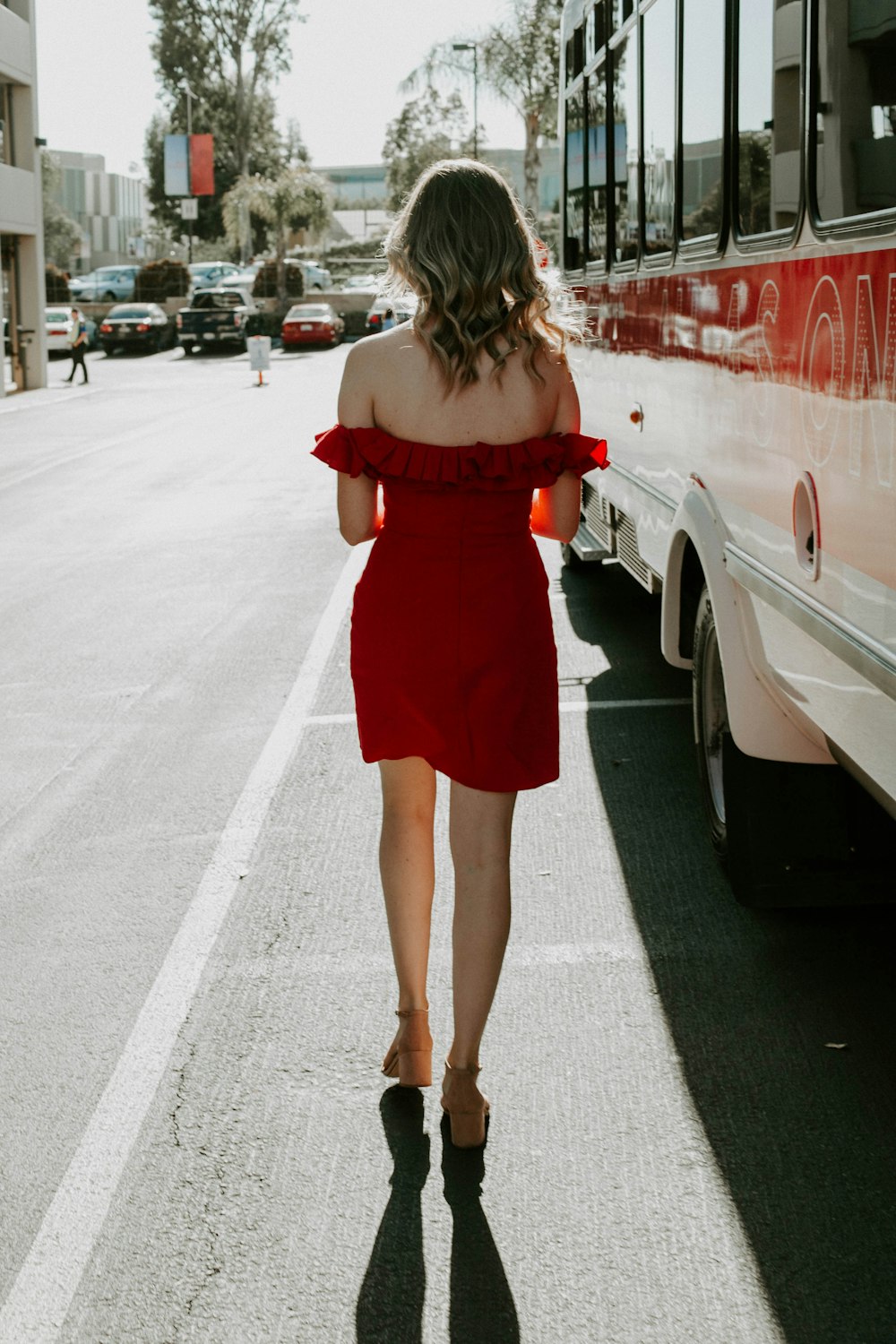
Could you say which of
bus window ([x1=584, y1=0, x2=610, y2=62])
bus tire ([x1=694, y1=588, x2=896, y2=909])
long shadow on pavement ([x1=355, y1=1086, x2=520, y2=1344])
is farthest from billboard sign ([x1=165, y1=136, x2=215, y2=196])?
long shadow on pavement ([x1=355, y1=1086, x2=520, y2=1344])

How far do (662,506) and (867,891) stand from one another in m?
2.12

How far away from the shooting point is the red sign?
68.7 metres

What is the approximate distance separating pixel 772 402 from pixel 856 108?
81cm

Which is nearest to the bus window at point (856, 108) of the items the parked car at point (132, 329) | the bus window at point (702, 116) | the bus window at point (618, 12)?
the bus window at point (702, 116)

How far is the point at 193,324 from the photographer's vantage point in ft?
152

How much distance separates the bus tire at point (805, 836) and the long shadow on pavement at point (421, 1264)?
4.63ft

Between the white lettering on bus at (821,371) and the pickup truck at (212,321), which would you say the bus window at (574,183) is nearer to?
the white lettering on bus at (821,371)

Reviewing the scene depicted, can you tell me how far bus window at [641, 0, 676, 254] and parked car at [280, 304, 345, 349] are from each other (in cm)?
4114

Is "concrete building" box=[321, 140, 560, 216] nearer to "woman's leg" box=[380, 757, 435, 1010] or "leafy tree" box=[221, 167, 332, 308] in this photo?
"leafy tree" box=[221, 167, 332, 308]

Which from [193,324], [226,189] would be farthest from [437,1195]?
[226,189]

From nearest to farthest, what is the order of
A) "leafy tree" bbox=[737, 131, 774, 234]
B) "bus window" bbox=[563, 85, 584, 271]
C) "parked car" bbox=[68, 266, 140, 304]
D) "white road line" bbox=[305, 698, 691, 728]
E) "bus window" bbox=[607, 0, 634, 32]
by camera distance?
"leafy tree" bbox=[737, 131, 774, 234]
"bus window" bbox=[607, 0, 634, 32]
"white road line" bbox=[305, 698, 691, 728]
"bus window" bbox=[563, 85, 584, 271]
"parked car" bbox=[68, 266, 140, 304]

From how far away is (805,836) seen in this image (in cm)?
464

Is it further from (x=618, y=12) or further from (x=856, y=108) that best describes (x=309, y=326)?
(x=856, y=108)

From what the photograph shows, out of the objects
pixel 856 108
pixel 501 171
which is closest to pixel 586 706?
pixel 856 108
